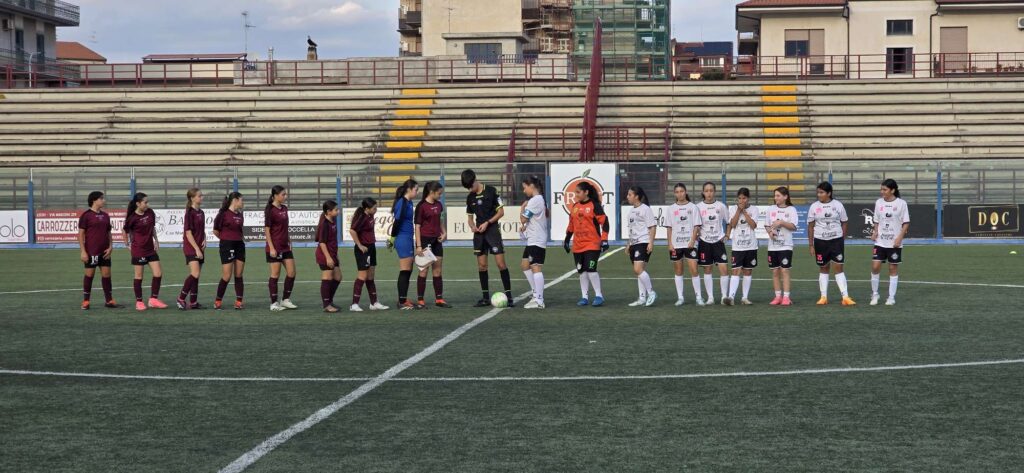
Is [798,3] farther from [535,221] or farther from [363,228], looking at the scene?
[363,228]

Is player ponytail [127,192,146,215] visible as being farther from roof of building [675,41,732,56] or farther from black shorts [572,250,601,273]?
roof of building [675,41,732,56]

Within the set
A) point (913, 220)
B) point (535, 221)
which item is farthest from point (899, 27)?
point (535, 221)

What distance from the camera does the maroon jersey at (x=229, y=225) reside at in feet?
56.3

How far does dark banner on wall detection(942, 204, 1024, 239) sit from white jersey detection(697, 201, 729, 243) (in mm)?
21763

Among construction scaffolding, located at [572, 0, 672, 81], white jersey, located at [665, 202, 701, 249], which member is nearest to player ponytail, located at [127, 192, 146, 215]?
white jersey, located at [665, 202, 701, 249]

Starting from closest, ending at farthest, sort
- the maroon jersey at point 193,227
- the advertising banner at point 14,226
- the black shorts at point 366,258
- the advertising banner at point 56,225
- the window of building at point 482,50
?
the black shorts at point 366,258, the maroon jersey at point 193,227, the advertising banner at point 14,226, the advertising banner at point 56,225, the window of building at point 482,50

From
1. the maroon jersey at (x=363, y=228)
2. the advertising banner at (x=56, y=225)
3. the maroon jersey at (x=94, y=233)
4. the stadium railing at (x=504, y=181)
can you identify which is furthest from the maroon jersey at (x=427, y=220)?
the advertising banner at (x=56, y=225)

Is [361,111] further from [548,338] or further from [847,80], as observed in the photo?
[548,338]

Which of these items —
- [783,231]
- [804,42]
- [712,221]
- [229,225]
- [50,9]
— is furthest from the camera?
[50,9]

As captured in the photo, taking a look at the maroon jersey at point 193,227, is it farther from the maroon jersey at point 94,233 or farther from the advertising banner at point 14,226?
the advertising banner at point 14,226

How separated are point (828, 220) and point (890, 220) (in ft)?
2.77

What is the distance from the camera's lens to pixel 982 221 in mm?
36812

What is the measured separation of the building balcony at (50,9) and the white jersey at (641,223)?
176 ft

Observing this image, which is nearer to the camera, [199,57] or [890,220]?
[890,220]
